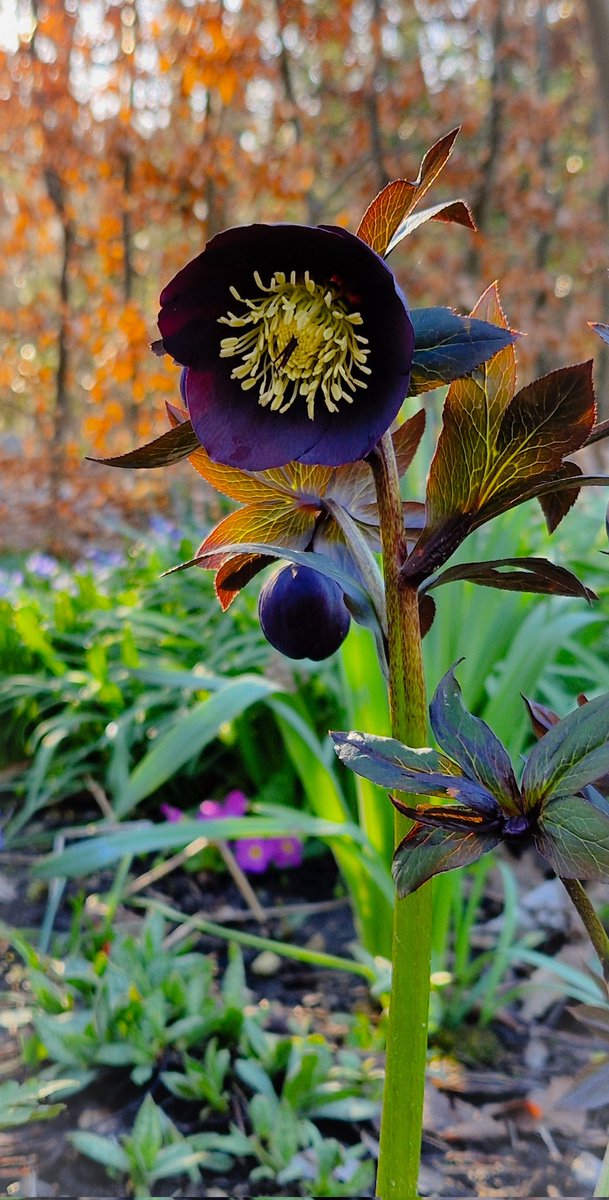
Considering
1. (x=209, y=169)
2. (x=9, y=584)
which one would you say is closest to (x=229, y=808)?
(x=9, y=584)

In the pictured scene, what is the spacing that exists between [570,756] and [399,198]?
9.4 inches

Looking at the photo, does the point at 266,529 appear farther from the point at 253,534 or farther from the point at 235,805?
the point at 235,805

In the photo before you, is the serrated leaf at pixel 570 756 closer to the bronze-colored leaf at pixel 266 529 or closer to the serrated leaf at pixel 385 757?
the serrated leaf at pixel 385 757

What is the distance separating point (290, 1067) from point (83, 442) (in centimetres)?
466

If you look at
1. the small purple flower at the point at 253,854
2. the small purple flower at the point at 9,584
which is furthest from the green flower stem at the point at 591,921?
the small purple flower at the point at 9,584

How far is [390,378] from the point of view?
0.36 m

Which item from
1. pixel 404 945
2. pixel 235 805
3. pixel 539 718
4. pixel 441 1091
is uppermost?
pixel 235 805

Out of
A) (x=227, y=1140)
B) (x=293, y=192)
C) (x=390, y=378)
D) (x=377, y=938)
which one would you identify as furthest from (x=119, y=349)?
(x=390, y=378)

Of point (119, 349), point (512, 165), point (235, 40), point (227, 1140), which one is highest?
point (512, 165)

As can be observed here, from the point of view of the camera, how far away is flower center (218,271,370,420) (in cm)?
37

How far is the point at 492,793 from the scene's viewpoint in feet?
1.26

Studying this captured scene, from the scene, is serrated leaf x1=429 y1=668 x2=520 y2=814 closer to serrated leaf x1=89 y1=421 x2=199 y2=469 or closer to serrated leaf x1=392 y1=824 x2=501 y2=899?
serrated leaf x1=392 y1=824 x2=501 y2=899

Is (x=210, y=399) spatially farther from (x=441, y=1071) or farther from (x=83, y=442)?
(x=83, y=442)

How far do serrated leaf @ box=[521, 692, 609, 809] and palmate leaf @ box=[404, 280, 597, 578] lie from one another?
86 mm
